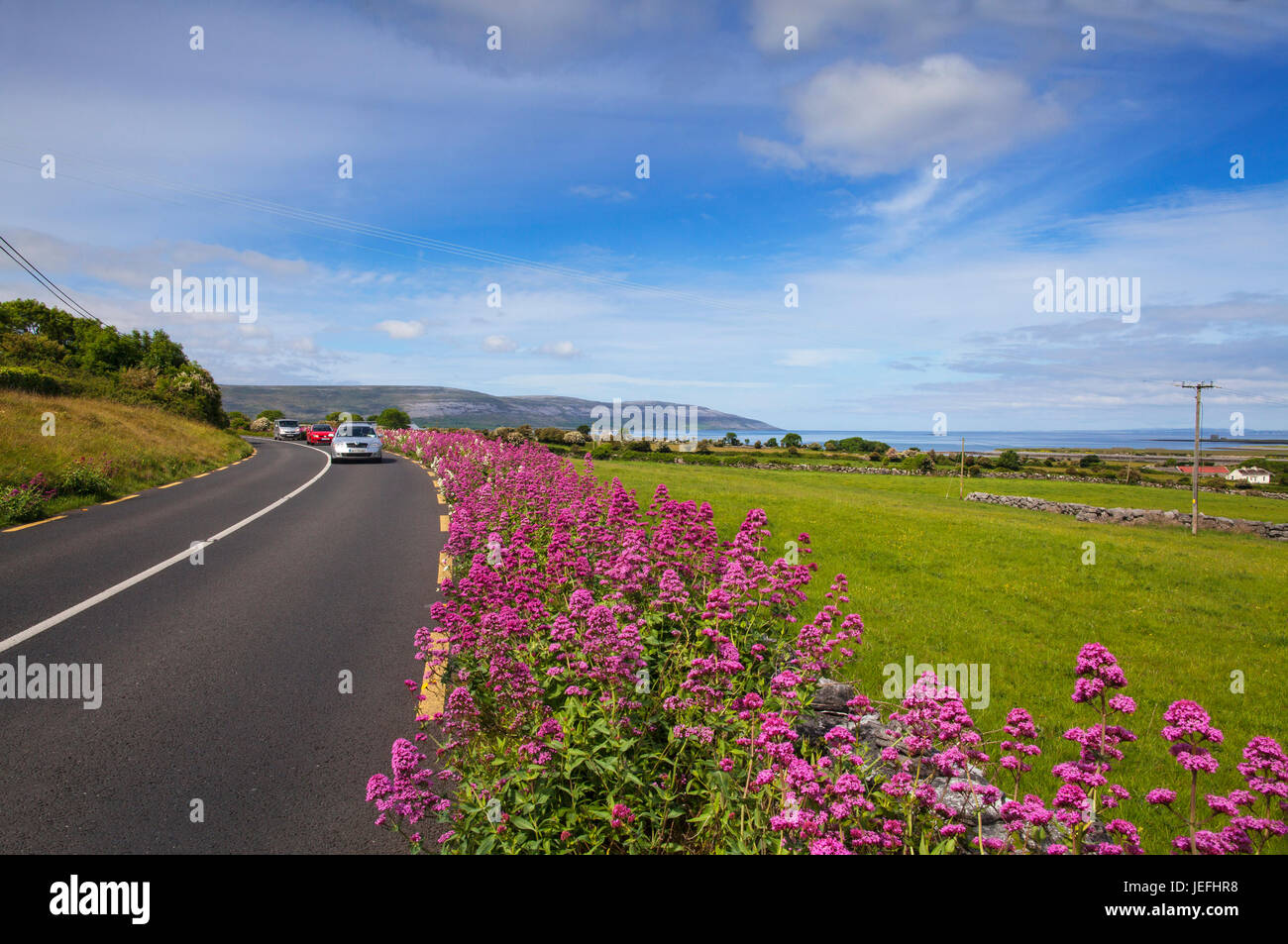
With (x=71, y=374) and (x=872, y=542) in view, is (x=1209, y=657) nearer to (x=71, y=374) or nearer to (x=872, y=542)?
(x=872, y=542)

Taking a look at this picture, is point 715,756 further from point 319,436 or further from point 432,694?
point 319,436

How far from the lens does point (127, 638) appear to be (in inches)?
257

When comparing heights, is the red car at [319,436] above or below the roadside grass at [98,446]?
above

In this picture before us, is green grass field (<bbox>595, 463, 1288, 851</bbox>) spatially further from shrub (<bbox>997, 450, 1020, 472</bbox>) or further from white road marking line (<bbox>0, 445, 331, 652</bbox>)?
shrub (<bbox>997, 450, 1020, 472</bbox>)

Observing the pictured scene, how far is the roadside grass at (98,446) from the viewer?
15.9 m

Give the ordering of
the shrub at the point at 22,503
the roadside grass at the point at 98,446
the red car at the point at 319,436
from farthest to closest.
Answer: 1. the red car at the point at 319,436
2. the roadside grass at the point at 98,446
3. the shrub at the point at 22,503

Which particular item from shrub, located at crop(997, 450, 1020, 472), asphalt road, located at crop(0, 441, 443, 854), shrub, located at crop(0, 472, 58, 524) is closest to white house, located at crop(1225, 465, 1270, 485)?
shrub, located at crop(997, 450, 1020, 472)

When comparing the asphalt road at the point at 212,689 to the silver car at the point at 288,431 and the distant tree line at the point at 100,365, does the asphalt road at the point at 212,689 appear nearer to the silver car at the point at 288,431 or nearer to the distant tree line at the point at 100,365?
the distant tree line at the point at 100,365

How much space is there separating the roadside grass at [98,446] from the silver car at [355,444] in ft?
15.2

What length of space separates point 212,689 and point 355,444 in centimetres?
2625

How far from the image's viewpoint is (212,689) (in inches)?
215

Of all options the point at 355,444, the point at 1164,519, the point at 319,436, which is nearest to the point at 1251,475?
the point at 1164,519

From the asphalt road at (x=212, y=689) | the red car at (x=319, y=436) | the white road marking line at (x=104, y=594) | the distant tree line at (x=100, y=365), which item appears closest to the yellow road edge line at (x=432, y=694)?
the asphalt road at (x=212, y=689)

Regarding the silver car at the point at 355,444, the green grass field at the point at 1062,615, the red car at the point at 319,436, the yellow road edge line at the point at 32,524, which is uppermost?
the red car at the point at 319,436
